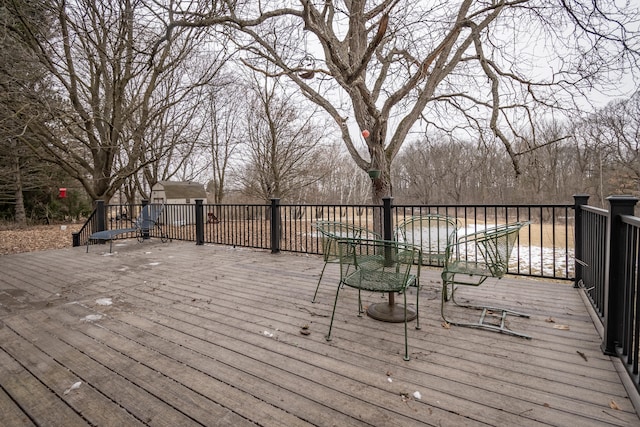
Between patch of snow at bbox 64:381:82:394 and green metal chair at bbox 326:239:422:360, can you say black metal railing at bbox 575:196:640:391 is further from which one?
patch of snow at bbox 64:381:82:394

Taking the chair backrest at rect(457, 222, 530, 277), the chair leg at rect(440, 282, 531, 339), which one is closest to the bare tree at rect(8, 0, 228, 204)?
the chair backrest at rect(457, 222, 530, 277)

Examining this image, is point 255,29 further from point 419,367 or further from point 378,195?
point 419,367

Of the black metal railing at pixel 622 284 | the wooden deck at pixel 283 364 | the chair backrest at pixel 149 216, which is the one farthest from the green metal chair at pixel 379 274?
the chair backrest at pixel 149 216

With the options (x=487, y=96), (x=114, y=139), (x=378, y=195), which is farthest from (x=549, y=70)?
(x=114, y=139)

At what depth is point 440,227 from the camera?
3.66 m

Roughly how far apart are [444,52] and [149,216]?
724cm

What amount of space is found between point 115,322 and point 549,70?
797cm

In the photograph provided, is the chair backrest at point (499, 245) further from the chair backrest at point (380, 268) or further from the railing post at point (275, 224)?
the railing post at point (275, 224)

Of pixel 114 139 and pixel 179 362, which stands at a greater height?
pixel 114 139

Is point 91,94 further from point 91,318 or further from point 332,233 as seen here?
point 332,233

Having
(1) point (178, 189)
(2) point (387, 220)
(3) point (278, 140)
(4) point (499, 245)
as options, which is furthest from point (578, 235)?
(1) point (178, 189)

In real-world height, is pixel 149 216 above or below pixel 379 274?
above

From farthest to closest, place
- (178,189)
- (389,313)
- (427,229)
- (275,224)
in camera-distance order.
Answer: (178,189), (275,224), (427,229), (389,313)

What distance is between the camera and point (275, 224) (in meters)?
5.49
